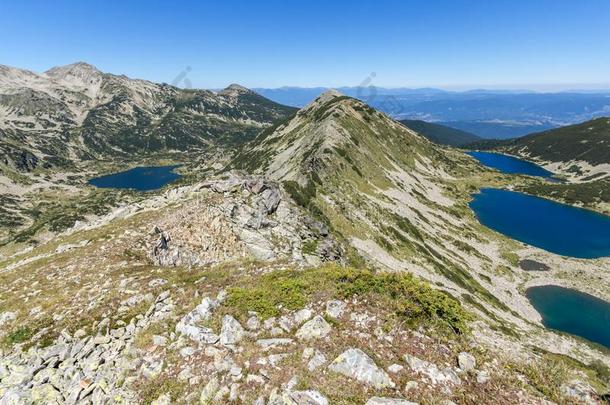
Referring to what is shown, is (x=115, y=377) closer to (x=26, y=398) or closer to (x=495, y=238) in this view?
(x=26, y=398)

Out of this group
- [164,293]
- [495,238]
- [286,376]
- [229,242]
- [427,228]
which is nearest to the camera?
[286,376]

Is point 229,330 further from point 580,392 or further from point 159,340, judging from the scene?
point 580,392

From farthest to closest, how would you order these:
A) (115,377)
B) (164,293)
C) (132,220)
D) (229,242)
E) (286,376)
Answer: (132,220) → (229,242) → (164,293) → (115,377) → (286,376)

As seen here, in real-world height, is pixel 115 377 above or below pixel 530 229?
above

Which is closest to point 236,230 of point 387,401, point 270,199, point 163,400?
point 270,199

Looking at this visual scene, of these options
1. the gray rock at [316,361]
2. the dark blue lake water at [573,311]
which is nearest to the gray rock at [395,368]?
the gray rock at [316,361]

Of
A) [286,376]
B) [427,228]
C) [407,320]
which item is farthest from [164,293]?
[427,228]

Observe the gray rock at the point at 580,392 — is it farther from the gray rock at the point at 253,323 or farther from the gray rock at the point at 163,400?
the gray rock at the point at 163,400
